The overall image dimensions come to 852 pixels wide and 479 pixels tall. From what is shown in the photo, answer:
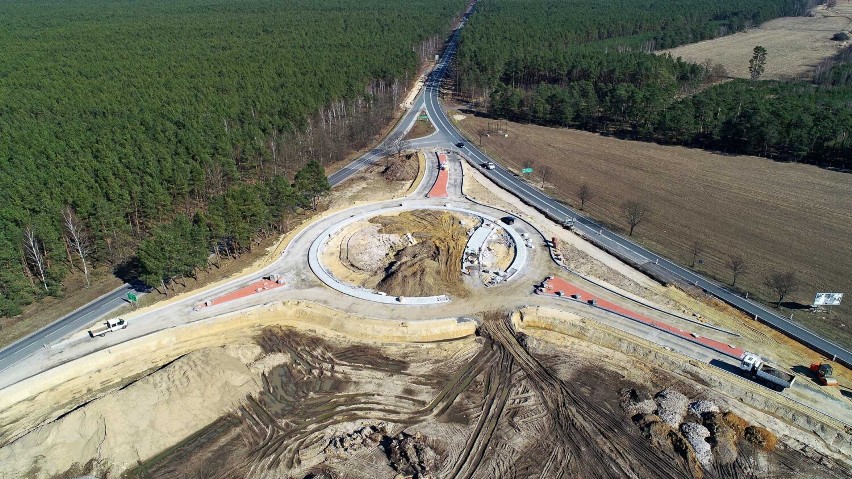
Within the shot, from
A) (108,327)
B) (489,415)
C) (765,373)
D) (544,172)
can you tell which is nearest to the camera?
(489,415)

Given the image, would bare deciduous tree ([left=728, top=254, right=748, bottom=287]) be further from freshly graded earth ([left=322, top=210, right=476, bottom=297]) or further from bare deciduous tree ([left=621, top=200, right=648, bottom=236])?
freshly graded earth ([left=322, top=210, right=476, bottom=297])

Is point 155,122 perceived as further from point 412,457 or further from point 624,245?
point 624,245

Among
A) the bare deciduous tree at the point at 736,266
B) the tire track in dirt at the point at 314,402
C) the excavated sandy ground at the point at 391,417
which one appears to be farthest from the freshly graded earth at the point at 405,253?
the bare deciduous tree at the point at 736,266

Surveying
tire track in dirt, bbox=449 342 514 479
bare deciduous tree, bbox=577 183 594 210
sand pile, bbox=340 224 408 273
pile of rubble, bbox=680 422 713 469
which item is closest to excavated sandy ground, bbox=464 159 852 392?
bare deciduous tree, bbox=577 183 594 210

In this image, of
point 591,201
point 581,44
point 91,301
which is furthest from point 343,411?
point 581,44

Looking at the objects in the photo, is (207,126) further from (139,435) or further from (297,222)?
(139,435)

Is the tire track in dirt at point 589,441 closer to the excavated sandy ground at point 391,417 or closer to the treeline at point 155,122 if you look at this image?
the excavated sandy ground at point 391,417

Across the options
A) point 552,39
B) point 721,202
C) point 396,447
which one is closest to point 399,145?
point 721,202
